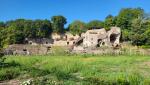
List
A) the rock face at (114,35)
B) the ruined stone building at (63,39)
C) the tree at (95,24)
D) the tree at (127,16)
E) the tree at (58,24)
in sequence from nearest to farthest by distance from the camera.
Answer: the rock face at (114,35), the tree at (127,16), the ruined stone building at (63,39), the tree at (95,24), the tree at (58,24)

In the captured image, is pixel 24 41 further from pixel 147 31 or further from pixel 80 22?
pixel 147 31

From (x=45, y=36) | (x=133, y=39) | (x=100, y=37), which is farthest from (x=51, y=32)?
(x=133, y=39)

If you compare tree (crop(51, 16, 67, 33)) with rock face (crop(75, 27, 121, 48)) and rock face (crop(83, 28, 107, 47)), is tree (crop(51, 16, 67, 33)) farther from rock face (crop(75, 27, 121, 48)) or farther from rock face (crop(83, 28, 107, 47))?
rock face (crop(75, 27, 121, 48))

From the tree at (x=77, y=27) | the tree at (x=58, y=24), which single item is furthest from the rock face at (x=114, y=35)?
the tree at (x=58, y=24)

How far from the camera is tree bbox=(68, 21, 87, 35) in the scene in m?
109

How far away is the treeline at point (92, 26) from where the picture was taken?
78312mm

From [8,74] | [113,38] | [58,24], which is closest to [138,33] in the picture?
[113,38]

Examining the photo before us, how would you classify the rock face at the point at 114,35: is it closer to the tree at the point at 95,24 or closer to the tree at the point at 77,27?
the tree at the point at 95,24

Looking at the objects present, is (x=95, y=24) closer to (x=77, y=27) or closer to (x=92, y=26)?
(x=92, y=26)

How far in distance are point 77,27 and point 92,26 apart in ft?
17.0

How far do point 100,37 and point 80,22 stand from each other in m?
31.9

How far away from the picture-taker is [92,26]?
10862cm

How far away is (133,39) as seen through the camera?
7575 centimetres

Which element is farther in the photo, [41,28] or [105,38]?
[41,28]
